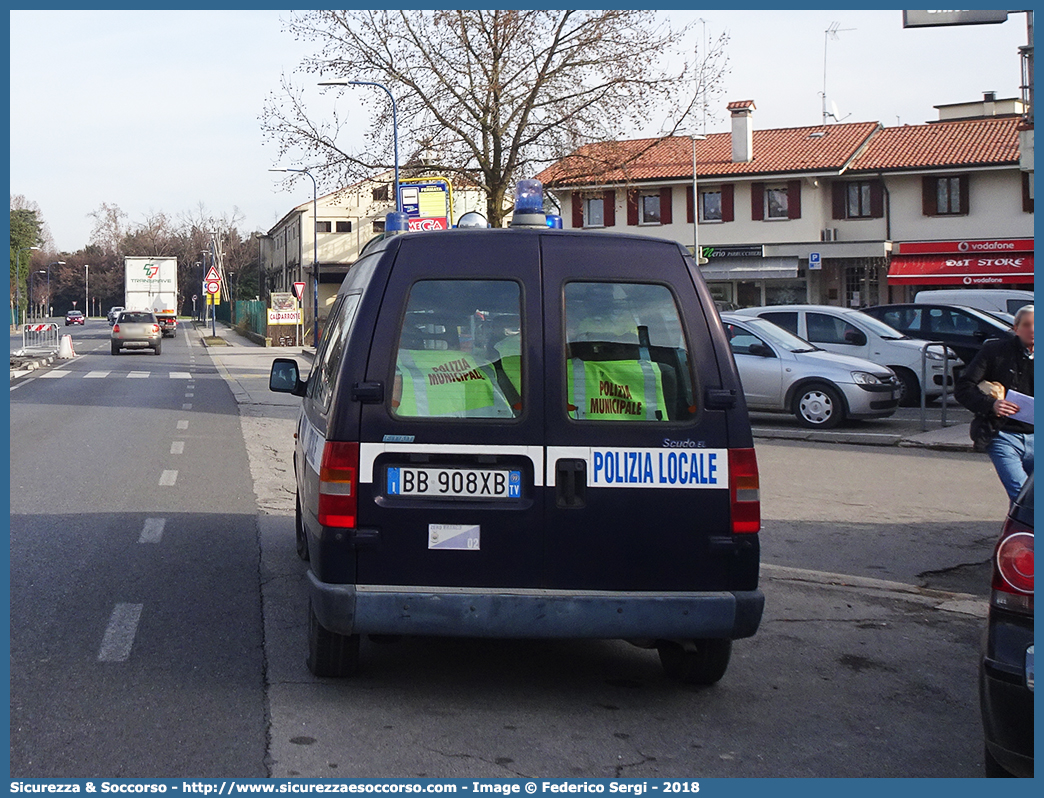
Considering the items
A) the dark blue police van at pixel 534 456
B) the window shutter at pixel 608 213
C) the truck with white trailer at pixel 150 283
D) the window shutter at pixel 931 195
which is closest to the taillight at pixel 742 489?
the dark blue police van at pixel 534 456

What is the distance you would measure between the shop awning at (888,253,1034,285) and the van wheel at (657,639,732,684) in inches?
1691

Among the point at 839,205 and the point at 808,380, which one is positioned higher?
the point at 839,205

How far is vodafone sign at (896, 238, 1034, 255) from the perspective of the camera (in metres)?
44.1

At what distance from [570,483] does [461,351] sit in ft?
2.26

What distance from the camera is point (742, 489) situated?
4680 millimetres

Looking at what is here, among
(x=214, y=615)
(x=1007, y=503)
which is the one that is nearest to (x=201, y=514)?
(x=214, y=615)

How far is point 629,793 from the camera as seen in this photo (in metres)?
3.93

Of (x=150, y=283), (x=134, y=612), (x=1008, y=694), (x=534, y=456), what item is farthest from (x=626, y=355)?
(x=150, y=283)

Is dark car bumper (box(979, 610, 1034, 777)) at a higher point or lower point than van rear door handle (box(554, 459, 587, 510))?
lower

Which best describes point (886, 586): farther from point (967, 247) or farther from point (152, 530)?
point (967, 247)

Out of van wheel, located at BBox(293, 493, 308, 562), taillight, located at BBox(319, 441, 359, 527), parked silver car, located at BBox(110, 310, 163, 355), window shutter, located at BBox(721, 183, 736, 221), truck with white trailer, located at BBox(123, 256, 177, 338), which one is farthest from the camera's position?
truck with white trailer, located at BBox(123, 256, 177, 338)

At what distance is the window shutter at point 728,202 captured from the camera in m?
49.3

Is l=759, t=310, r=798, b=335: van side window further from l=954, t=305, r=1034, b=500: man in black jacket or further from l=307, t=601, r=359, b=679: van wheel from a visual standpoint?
l=307, t=601, r=359, b=679: van wheel

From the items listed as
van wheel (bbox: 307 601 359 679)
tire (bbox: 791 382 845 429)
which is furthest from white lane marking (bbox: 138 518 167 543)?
tire (bbox: 791 382 845 429)
